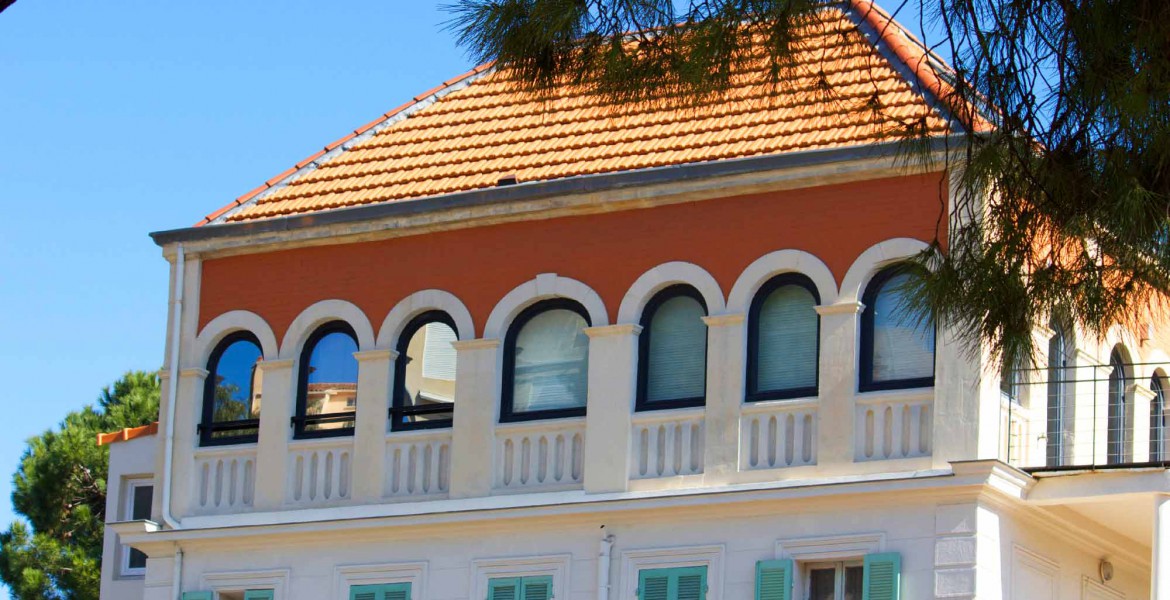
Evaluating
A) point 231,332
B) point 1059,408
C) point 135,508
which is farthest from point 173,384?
point 1059,408

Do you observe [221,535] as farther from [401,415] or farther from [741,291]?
[741,291]

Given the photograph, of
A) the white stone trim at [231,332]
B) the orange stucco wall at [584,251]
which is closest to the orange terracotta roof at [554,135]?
the orange stucco wall at [584,251]

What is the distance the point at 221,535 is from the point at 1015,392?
29.9ft

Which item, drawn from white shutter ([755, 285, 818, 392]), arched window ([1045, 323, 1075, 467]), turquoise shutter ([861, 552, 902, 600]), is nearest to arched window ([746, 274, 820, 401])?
white shutter ([755, 285, 818, 392])

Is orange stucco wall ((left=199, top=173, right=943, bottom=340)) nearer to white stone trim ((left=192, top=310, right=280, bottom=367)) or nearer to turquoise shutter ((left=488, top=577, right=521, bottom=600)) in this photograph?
white stone trim ((left=192, top=310, right=280, bottom=367))

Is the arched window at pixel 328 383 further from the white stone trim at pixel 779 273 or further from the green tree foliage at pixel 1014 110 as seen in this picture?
the green tree foliage at pixel 1014 110

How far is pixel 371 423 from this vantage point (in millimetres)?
28828

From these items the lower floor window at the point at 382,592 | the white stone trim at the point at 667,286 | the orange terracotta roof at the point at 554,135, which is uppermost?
the orange terracotta roof at the point at 554,135

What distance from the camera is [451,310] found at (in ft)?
94.3

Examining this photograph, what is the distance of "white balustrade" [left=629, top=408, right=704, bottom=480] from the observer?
27.0m

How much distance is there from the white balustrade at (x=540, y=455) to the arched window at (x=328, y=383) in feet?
6.90

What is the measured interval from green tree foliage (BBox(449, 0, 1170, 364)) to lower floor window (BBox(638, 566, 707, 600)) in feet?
35.3

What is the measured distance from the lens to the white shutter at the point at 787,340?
26.7m

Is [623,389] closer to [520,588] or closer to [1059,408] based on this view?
[520,588]
